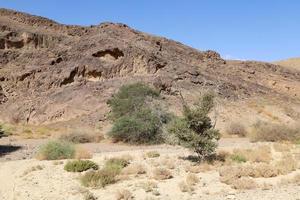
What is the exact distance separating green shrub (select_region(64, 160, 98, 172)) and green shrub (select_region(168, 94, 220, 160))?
3.49 metres

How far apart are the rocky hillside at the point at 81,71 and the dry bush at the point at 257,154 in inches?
668

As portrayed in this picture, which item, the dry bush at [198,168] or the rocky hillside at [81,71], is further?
the rocky hillside at [81,71]

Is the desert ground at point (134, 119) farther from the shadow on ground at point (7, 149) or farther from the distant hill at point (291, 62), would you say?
the distant hill at point (291, 62)

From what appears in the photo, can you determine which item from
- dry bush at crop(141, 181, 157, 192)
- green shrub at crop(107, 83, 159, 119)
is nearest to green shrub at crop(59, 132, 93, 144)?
green shrub at crop(107, 83, 159, 119)

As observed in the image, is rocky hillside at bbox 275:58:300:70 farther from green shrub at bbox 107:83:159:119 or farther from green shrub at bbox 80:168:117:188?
green shrub at bbox 80:168:117:188

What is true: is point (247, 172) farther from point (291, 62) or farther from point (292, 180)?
point (291, 62)

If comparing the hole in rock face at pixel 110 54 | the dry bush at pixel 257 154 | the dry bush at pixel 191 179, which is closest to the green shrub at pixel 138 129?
the dry bush at pixel 257 154

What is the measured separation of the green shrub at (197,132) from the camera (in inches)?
717

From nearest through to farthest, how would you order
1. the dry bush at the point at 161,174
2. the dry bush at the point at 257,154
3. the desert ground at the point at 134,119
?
the desert ground at the point at 134,119 < the dry bush at the point at 161,174 < the dry bush at the point at 257,154

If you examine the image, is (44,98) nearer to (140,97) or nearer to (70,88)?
(70,88)

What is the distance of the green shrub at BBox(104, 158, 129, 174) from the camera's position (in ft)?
53.0

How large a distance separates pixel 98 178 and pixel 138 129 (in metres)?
12.5

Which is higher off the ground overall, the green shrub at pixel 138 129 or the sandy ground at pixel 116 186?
the green shrub at pixel 138 129

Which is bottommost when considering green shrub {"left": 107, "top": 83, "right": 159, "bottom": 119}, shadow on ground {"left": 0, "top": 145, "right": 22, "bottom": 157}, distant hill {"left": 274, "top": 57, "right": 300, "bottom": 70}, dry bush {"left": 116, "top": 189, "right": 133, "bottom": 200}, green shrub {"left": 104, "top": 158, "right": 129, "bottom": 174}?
shadow on ground {"left": 0, "top": 145, "right": 22, "bottom": 157}
